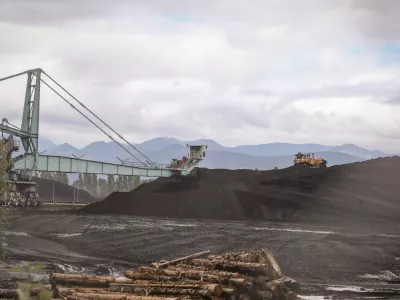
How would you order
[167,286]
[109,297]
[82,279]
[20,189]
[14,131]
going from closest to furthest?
[109,297]
[167,286]
[82,279]
[14,131]
[20,189]

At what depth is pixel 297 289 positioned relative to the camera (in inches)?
598

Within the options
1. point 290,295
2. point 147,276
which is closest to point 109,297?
point 147,276

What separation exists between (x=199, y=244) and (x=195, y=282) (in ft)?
55.9

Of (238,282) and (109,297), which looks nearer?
(109,297)

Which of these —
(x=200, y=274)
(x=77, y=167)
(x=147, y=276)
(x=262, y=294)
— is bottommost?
(x=262, y=294)

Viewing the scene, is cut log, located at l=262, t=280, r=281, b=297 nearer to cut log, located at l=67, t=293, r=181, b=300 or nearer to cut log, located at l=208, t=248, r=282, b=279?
cut log, located at l=208, t=248, r=282, b=279

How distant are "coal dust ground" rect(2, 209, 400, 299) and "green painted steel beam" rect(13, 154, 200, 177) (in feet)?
35.4

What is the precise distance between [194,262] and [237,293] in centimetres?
256

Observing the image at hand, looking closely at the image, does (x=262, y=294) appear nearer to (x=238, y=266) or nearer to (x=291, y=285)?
(x=238, y=266)

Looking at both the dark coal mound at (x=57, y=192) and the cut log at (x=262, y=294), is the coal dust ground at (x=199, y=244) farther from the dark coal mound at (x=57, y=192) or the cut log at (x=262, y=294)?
the dark coal mound at (x=57, y=192)

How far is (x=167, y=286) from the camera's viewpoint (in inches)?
509

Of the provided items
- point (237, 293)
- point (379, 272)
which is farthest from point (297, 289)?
point (379, 272)

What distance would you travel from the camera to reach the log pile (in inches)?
492

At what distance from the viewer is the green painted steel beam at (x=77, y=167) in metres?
53.7
